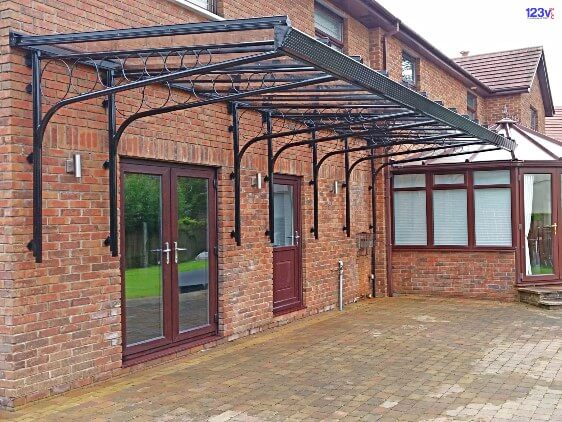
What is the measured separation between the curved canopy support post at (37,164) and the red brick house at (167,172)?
1 centimetres

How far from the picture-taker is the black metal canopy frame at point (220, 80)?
4551 millimetres

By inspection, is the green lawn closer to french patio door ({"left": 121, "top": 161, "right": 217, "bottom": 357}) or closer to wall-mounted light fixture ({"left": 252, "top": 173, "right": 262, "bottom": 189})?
french patio door ({"left": 121, "top": 161, "right": 217, "bottom": 357})

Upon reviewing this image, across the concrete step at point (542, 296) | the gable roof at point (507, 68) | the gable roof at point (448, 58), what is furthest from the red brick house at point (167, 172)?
the gable roof at point (507, 68)

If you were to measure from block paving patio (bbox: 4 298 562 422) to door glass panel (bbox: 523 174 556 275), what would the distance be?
2.84 meters

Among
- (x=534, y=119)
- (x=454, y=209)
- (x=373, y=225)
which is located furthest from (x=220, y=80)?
(x=534, y=119)

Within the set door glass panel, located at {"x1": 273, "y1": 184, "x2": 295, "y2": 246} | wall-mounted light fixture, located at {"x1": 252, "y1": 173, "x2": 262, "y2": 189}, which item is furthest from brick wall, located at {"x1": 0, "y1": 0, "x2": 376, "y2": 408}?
door glass panel, located at {"x1": 273, "y1": 184, "x2": 295, "y2": 246}

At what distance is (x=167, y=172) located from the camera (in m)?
6.98

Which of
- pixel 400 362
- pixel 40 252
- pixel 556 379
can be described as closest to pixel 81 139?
pixel 40 252

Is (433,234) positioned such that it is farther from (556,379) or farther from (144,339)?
(144,339)

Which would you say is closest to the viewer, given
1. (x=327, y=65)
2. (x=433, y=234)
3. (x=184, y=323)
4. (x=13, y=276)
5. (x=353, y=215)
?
(x=327, y=65)

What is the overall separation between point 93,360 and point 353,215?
20.8 ft

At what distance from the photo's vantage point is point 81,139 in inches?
230

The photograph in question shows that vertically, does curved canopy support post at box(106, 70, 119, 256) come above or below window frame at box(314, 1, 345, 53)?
below

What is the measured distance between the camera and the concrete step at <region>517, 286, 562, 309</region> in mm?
10694
